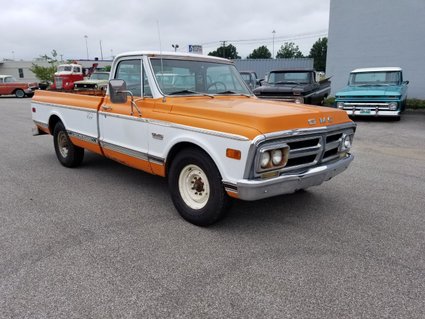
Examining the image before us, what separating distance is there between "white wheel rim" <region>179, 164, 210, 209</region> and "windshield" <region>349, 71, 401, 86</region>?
11180mm

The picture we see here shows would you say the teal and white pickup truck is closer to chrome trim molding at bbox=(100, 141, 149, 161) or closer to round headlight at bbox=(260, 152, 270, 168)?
chrome trim molding at bbox=(100, 141, 149, 161)

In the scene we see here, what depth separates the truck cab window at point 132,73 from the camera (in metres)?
4.71

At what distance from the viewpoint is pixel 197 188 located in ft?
13.5

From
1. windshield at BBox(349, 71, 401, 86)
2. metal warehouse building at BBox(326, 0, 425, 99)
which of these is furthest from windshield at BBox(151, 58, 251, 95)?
metal warehouse building at BBox(326, 0, 425, 99)

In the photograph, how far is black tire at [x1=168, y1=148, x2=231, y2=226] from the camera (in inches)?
146

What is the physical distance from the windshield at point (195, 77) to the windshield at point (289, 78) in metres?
8.64

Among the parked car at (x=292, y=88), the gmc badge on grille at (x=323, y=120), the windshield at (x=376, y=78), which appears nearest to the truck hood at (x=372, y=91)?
the windshield at (x=376, y=78)

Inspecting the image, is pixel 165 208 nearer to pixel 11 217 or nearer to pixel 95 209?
pixel 95 209

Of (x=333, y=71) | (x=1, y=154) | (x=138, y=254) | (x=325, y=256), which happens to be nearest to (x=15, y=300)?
(x=138, y=254)

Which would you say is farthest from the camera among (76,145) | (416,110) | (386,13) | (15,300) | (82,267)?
(386,13)

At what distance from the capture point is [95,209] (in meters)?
4.56

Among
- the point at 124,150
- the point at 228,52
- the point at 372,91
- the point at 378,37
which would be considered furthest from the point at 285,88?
the point at 228,52

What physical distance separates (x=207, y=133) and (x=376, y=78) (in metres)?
11.7

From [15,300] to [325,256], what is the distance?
2.63m
